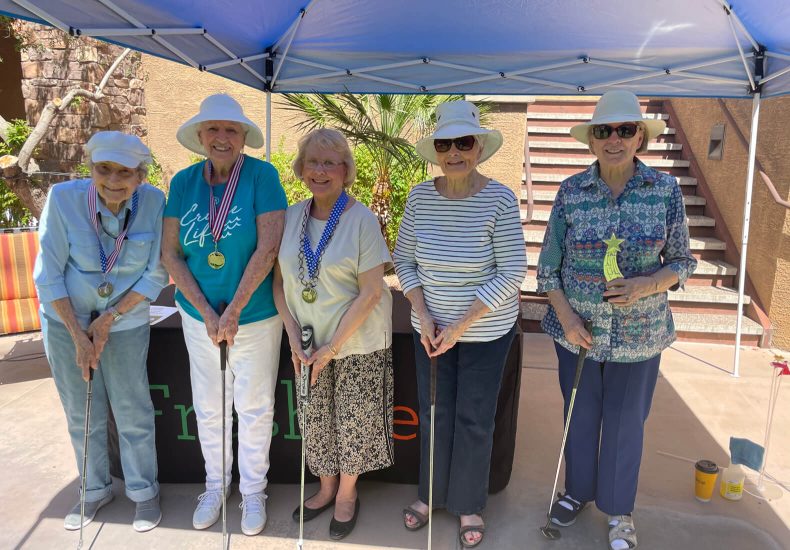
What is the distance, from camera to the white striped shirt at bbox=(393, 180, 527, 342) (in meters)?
2.36

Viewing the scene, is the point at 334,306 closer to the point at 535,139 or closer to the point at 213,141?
the point at 213,141

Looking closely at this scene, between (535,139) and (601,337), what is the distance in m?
6.03

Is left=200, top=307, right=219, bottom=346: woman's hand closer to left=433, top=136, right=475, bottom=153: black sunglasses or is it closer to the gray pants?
the gray pants

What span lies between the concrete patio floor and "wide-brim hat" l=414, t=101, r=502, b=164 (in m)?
1.81

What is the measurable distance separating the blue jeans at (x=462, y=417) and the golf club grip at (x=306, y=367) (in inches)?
19.9

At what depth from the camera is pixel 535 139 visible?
26.0ft

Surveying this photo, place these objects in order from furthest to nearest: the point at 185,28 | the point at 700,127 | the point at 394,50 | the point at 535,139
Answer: the point at 535,139 < the point at 700,127 < the point at 394,50 < the point at 185,28

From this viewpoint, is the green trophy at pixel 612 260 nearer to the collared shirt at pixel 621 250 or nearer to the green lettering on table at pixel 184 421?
the collared shirt at pixel 621 250

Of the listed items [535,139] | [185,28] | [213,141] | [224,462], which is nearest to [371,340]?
[224,462]

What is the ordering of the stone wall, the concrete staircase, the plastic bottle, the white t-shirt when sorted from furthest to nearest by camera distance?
the stone wall, the concrete staircase, the plastic bottle, the white t-shirt

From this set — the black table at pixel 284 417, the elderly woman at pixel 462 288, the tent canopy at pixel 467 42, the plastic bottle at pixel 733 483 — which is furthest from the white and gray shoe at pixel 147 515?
the plastic bottle at pixel 733 483

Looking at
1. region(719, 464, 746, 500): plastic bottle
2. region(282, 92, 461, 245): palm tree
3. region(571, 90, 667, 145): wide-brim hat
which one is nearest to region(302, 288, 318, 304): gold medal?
region(571, 90, 667, 145): wide-brim hat

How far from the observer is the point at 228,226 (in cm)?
245

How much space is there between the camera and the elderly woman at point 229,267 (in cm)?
245
